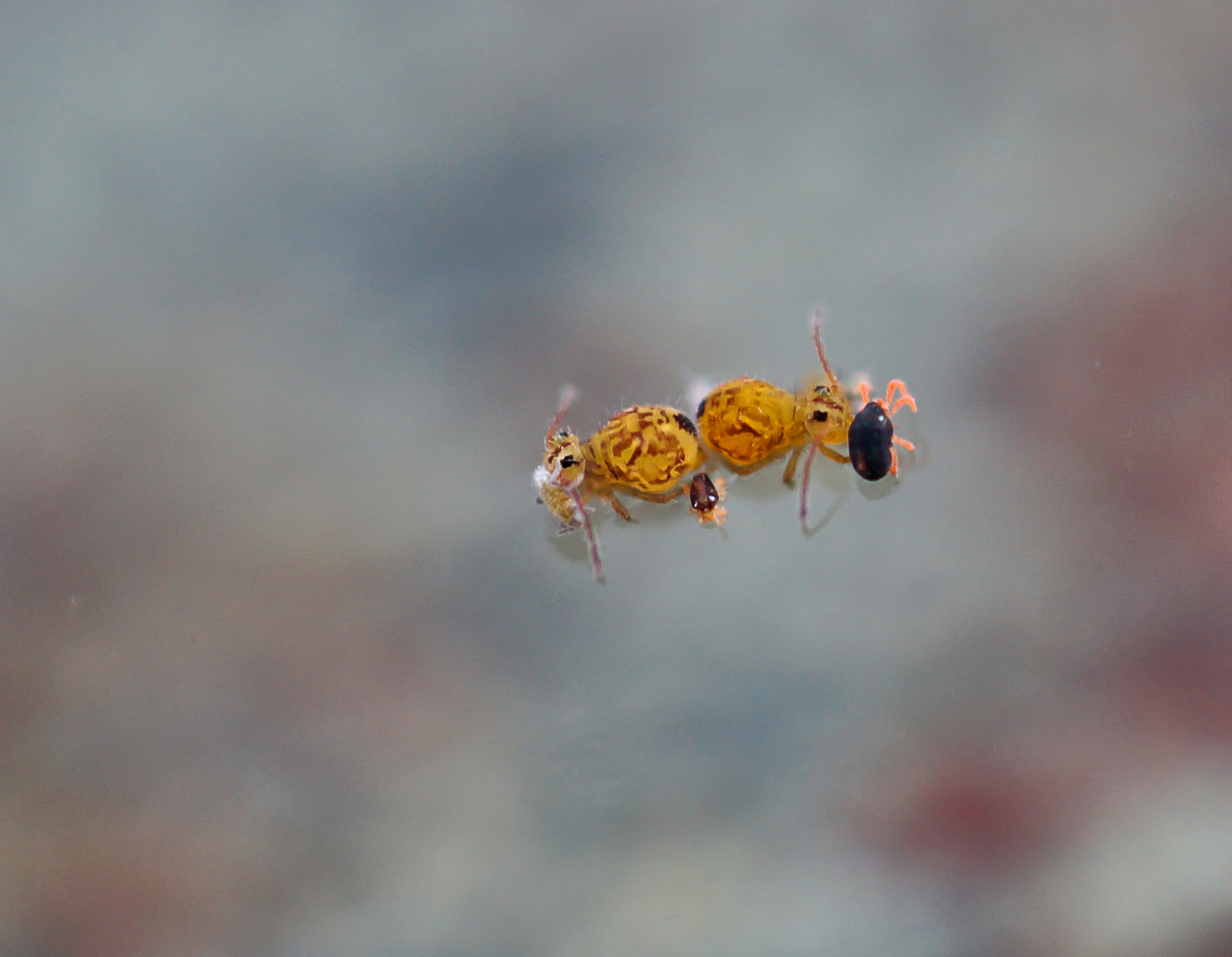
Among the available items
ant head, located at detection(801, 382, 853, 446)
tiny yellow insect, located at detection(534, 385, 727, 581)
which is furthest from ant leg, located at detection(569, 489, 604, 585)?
ant head, located at detection(801, 382, 853, 446)

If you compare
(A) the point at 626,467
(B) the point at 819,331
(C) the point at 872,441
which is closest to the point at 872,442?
(C) the point at 872,441

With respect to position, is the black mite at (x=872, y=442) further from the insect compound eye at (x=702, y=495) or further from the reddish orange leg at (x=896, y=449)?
the insect compound eye at (x=702, y=495)

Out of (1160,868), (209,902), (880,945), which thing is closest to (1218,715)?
(1160,868)

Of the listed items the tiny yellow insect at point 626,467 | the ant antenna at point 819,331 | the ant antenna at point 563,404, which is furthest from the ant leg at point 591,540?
the ant antenna at point 819,331

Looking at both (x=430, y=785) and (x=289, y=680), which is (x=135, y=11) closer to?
(x=289, y=680)

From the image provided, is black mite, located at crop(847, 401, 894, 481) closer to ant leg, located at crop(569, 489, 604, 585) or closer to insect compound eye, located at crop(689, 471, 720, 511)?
insect compound eye, located at crop(689, 471, 720, 511)

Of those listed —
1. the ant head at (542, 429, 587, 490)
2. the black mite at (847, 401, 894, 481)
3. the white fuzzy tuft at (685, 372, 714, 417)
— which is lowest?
the black mite at (847, 401, 894, 481)
